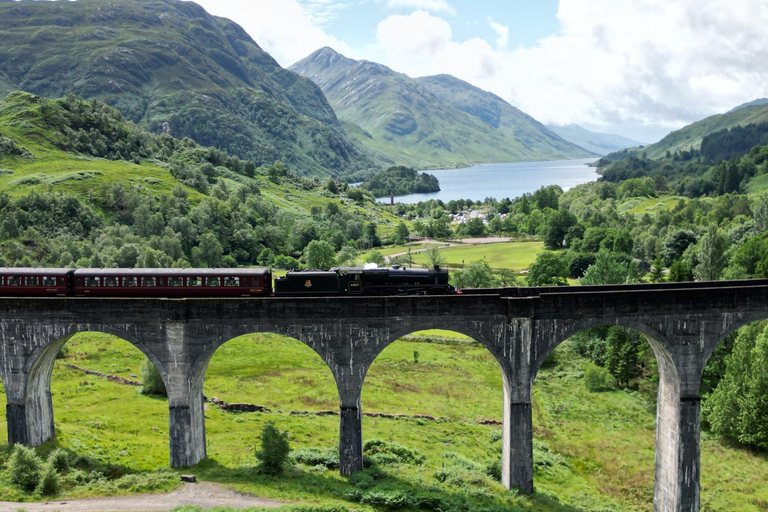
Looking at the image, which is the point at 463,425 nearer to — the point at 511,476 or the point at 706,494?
the point at 511,476

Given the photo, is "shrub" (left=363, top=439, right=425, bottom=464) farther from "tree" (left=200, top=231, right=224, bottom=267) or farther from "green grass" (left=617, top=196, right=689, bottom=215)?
"green grass" (left=617, top=196, right=689, bottom=215)

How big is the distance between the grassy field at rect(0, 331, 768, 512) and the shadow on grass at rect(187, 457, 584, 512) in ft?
0.41

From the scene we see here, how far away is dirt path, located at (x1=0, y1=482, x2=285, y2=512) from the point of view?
29.6 meters

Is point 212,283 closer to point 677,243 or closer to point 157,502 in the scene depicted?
point 157,502

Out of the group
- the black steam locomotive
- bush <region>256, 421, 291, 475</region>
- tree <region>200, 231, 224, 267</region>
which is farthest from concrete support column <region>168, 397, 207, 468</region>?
tree <region>200, 231, 224, 267</region>

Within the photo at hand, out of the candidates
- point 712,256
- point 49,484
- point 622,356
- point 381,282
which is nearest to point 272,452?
point 49,484

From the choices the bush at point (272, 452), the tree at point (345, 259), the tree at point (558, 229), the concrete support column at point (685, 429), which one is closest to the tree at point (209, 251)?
the tree at point (345, 259)

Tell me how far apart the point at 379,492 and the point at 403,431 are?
13181 millimetres

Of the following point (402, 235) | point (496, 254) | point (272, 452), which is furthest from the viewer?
point (402, 235)

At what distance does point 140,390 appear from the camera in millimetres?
49312

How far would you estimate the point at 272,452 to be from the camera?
114 ft

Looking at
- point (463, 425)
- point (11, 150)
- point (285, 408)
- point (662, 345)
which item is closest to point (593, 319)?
point (662, 345)

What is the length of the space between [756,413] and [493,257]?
280ft

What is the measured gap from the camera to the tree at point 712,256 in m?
76.4
